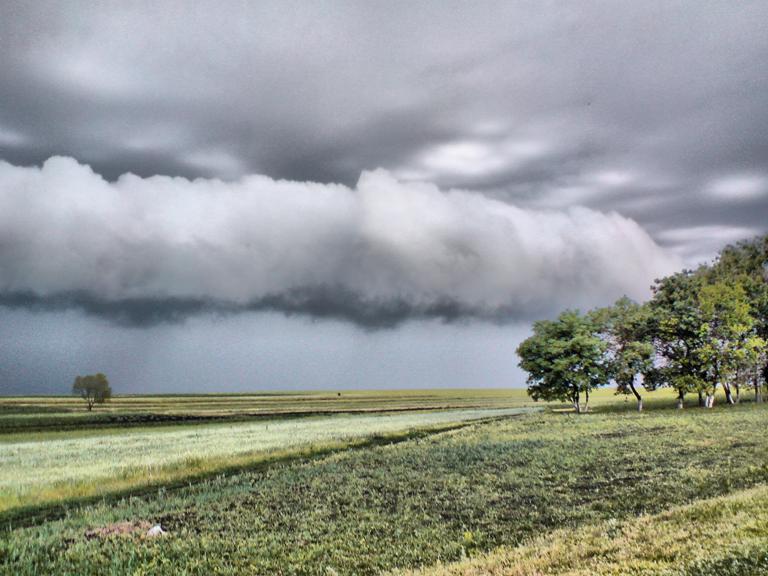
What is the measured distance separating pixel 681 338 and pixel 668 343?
2591mm

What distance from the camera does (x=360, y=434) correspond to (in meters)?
59.7

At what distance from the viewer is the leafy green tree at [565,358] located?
8900cm

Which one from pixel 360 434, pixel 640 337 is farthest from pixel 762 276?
pixel 360 434

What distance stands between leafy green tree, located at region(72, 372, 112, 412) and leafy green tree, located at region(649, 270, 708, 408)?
145 m

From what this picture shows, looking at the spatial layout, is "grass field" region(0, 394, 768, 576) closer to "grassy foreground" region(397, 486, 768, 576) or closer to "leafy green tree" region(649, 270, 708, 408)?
"grassy foreground" region(397, 486, 768, 576)

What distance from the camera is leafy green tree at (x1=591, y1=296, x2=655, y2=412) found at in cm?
8700

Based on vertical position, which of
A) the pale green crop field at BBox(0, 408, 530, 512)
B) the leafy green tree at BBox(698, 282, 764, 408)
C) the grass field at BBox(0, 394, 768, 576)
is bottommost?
the pale green crop field at BBox(0, 408, 530, 512)

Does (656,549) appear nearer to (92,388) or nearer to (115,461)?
(115,461)

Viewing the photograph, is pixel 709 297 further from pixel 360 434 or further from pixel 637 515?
pixel 637 515

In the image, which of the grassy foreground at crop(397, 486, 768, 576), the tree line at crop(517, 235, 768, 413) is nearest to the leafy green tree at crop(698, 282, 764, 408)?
the tree line at crop(517, 235, 768, 413)

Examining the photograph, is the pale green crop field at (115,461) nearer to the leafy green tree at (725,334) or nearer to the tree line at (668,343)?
the tree line at (668,343)

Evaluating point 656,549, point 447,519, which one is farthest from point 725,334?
point 656,549

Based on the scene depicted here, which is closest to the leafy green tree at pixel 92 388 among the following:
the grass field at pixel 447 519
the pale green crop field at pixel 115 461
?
the pale green crop field at pixel 115 461

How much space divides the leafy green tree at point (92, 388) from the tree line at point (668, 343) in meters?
123
